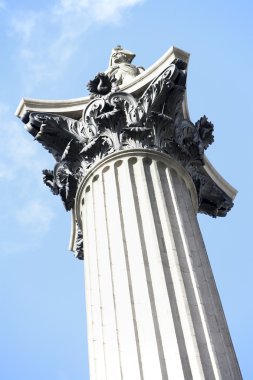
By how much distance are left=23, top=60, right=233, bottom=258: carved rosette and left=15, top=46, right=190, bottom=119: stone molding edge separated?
0.90 ft

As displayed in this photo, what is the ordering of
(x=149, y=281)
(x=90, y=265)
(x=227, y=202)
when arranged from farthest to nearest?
(x=227, y=202), (x=90, y=265), (x=149, y=281)

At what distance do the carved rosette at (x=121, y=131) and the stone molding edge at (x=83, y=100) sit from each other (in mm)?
273

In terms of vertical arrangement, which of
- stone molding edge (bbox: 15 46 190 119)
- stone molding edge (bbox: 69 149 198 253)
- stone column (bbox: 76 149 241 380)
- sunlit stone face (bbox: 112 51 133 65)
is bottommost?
stone column (bbox: 76 149 241 380)

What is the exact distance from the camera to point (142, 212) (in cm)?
1762

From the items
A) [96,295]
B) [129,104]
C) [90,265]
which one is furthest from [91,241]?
[129,104]

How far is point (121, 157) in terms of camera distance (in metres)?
19.5

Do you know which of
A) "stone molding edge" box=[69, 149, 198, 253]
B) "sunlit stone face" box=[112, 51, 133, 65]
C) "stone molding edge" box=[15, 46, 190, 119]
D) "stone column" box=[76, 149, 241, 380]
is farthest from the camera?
"sunlit stone face" box=[112, 51, 133, 65]

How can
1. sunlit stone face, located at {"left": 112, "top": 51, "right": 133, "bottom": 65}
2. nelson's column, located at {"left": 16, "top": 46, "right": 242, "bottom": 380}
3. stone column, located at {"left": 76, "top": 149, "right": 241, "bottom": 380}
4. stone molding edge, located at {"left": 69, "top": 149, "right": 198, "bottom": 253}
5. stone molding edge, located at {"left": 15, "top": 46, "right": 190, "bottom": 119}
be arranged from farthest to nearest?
1. sunlit stone face, located at {"left": 112, "top": 51, "right": 133, "bottom": 65}
2. stone molding edge, located at {"left": 15, "top": 46, "right": 190, "bottom": 119}
3. stone molding edge, located at {"left": 69, "top": 149, "right": 198, "bottom": 253}
4. nelson's column, located at {"left": 16, "top": 46, "right": 242, "bottom": 380}
5. stone column, located at {"left": 76, "top": 149, "right": 241, "bottom": 380}

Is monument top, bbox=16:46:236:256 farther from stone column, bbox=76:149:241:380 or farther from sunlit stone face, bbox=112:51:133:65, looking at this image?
sunlit stone face, bbox=112:51:133:65

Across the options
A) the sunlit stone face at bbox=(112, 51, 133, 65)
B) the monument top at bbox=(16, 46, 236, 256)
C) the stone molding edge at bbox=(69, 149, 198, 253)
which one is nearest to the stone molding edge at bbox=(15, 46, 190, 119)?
the monument top at bbox=(16, 46, 236, 256)

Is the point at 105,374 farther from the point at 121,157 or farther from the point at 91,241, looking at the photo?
the point at 121,157

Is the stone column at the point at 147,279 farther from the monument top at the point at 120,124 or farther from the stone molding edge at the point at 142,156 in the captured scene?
the monument top at the point at 120,124

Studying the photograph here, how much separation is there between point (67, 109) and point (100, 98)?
135cm

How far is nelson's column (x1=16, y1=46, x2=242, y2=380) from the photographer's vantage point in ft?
48.2
